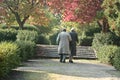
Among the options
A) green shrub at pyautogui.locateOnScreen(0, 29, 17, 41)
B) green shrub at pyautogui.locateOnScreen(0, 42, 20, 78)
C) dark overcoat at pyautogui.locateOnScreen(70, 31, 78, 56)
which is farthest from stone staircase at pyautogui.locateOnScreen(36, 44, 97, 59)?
green shrub at pyautogui.locateOnScreen(0, 42, 20, 78)

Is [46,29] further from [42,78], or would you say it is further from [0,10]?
[42,78]

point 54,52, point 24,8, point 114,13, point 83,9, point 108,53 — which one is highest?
point 24,8

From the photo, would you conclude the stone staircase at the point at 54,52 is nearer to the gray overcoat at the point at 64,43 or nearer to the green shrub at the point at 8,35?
the gray overcoat at the point at 64,43

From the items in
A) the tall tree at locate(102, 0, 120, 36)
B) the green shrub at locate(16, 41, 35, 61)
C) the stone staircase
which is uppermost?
the tall tree at locate(102, 0, 120, 36)

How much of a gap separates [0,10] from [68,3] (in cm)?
949

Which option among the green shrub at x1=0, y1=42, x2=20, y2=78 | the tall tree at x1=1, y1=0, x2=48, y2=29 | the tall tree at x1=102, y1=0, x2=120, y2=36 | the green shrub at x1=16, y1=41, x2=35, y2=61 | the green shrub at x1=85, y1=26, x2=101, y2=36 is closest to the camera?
the green shrub at x1=0, y1=42, x2=20, y2=78

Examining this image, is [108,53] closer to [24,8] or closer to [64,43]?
[64,43]

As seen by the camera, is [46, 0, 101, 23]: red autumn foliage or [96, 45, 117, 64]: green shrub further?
[46, 0, 101, 23]: red autumn foliage

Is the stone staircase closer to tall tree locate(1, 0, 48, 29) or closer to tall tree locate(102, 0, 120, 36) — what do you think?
tall tree locate(102, 0, 120, 36)

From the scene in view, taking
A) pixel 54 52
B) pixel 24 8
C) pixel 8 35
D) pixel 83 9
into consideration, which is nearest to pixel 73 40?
Result: pixel 83 9

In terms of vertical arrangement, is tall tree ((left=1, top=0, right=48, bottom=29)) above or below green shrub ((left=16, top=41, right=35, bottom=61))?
above

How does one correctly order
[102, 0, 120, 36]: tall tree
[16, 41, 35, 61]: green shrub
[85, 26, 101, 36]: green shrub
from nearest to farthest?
1. [16, 41, 35, 61]: green shrub
2. [102, 0, 120, 36]: tall tree
3. [85, 26, 101, 36]: green shrub

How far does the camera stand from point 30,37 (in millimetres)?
28016

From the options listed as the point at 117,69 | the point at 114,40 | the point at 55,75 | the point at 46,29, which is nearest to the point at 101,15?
the point at 114,40
